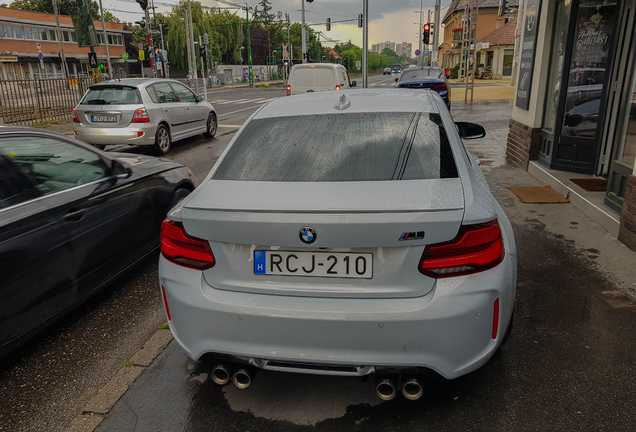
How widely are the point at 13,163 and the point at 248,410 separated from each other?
7.74ft

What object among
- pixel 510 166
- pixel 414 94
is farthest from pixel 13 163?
pixel 510 166

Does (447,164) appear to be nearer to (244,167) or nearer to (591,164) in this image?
(244,167)

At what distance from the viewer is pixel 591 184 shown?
6.75 meters

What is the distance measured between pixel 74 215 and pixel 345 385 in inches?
90.2

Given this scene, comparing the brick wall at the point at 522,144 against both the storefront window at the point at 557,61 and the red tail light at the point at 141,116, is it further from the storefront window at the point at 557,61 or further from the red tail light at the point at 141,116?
the red tail light at the point at 141,116

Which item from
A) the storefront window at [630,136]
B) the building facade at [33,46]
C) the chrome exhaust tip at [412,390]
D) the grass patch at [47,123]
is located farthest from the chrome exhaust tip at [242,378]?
the building facade at [33,46]

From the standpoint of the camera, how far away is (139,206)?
14.4ft

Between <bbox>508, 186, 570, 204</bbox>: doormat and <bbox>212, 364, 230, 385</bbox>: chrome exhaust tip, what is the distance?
17.5 ft

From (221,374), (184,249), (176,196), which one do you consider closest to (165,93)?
(176,196)

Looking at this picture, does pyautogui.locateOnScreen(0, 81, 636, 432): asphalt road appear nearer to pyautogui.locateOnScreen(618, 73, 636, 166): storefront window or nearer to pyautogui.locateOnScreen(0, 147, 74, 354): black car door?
pyautogui.locateOnScreen(0, 147, 74, 354): black car door

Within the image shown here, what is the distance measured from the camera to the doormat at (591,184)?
6492mm

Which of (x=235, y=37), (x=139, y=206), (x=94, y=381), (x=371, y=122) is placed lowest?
(x=94, y=381)

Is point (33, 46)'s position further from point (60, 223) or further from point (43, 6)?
point (60, 223)

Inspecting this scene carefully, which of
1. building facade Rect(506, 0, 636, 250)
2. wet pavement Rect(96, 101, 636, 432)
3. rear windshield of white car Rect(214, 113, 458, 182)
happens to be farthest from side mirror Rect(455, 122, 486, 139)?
rear windshield of white car Rect(214, 113, 458, 182)
